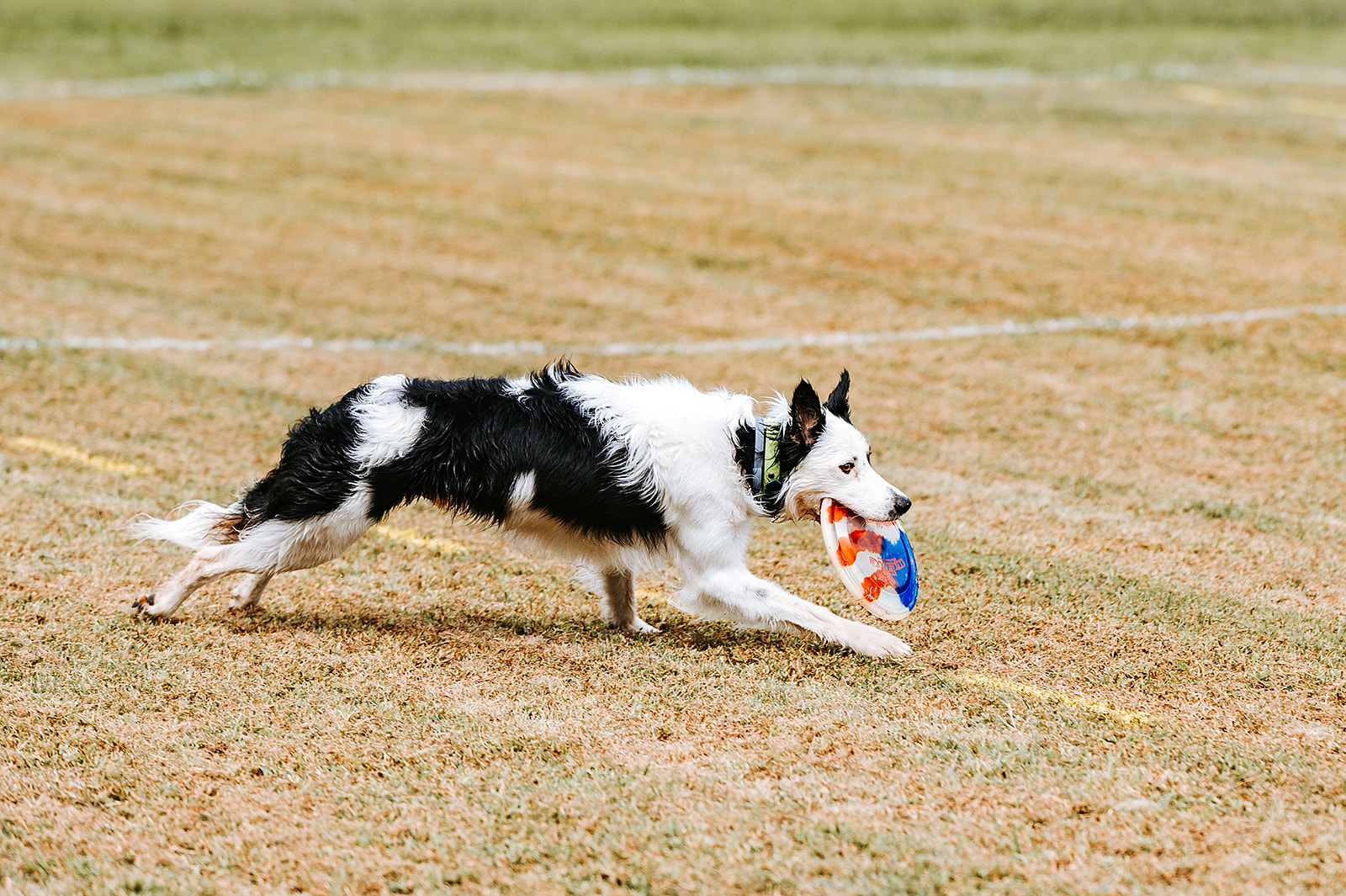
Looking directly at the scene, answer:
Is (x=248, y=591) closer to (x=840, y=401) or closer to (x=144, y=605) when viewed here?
(x=144, y=605)

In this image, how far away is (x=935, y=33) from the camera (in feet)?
63.9

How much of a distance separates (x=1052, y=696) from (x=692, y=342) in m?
5.52

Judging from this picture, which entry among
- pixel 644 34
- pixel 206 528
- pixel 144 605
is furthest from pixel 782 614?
pixel 644 34

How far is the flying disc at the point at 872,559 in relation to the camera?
540cm

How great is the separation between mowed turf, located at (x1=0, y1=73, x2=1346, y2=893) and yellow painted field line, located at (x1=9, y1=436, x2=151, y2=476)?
0.12ft

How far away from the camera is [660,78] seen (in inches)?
690

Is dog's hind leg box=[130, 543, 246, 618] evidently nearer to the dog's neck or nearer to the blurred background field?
the dog's neck

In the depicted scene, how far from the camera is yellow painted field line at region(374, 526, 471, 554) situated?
6.50m

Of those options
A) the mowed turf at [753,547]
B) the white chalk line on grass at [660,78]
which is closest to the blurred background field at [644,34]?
the white chalk line on grass at [660,78]

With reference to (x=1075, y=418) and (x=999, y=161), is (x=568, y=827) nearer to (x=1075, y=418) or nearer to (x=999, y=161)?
(x=1075, y=418)

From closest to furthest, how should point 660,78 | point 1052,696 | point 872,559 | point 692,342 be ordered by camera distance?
point 1052,696
point 872,559
point 692,342
point 660,78

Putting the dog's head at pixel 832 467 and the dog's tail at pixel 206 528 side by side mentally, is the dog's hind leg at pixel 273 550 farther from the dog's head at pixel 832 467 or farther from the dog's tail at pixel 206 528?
the dog's head at pixel 832 467

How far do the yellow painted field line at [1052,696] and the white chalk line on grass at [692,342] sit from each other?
5019 millimetres

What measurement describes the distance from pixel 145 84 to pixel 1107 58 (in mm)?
12088
